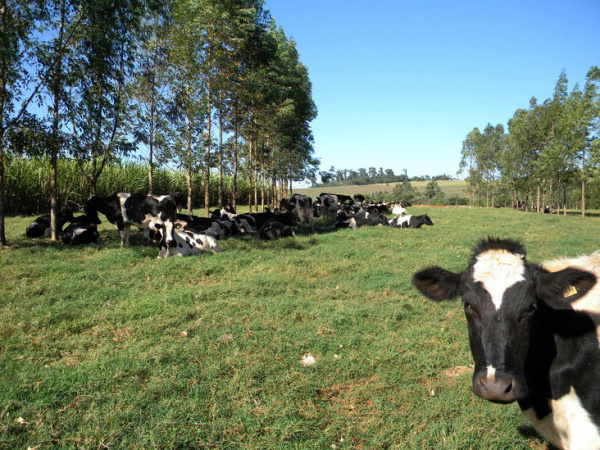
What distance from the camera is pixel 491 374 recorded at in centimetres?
233

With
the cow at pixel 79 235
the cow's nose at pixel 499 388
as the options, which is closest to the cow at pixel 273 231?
the cow at pixel 79 235

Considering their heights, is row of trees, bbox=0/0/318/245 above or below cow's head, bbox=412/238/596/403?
above

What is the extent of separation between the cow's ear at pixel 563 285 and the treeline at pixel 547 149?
114ft

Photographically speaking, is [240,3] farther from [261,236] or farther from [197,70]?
[261,236]

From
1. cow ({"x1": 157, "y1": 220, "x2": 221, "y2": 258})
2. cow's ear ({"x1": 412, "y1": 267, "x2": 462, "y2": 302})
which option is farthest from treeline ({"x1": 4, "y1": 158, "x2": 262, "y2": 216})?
cow's ear ({"x1": 412, "y1": 267, "x2": 462, "y2": 302})

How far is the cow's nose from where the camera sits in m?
2.26

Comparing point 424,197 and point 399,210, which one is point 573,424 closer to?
point 399,210

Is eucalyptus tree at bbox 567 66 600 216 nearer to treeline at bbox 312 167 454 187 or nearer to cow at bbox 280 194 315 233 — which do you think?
cow at bbox 280 194 315 233

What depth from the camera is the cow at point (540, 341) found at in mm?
2355

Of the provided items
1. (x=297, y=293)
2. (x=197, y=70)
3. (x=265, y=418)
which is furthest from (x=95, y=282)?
(x=197, y=70)

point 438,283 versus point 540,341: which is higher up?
point 438,283

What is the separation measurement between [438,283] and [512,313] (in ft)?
2.10

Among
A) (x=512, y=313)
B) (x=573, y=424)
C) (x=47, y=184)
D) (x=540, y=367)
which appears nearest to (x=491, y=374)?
(x=512, y=313)

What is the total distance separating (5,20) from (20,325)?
8.82m
